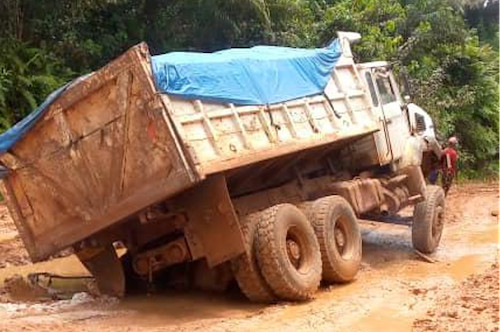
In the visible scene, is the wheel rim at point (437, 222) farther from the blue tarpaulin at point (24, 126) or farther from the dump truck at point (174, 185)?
the blue tarpaulin at point (24, 126)

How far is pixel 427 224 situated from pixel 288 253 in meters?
3.51

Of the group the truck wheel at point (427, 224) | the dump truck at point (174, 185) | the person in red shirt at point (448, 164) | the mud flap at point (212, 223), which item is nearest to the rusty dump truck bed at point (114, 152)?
the dump truck at point (174, 185)

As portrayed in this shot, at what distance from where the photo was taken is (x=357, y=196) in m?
9.18

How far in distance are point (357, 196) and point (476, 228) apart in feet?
14.6

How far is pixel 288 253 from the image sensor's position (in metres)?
7.15

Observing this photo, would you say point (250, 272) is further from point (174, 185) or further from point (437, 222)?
point (437, 222)

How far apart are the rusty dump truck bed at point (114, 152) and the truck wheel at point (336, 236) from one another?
1.01 m

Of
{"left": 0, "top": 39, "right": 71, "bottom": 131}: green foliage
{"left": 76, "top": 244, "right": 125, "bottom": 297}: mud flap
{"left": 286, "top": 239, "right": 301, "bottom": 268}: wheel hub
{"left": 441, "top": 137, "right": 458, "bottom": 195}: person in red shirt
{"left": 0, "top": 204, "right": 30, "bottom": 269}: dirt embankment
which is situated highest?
{"left": 0, "top": 39, "right": 71, "bottom": 131}: green foliage

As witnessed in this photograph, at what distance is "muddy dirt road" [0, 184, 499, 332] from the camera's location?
19.9 feet

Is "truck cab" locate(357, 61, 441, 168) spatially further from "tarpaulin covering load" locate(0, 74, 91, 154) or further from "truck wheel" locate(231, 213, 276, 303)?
"tarpaulin covering load" locate(0, 74, 91, 154)

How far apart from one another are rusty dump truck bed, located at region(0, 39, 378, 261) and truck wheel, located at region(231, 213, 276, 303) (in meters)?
0.71

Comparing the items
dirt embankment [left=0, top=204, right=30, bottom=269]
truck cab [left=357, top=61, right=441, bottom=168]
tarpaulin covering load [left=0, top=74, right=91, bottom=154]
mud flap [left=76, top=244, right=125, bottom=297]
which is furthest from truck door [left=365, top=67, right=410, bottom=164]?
dirt embankment [left=0, top=204, right=30, bottom=269]

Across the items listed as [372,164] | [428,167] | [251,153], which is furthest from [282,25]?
[251,153]

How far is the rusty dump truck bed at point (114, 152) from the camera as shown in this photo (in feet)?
19.6
